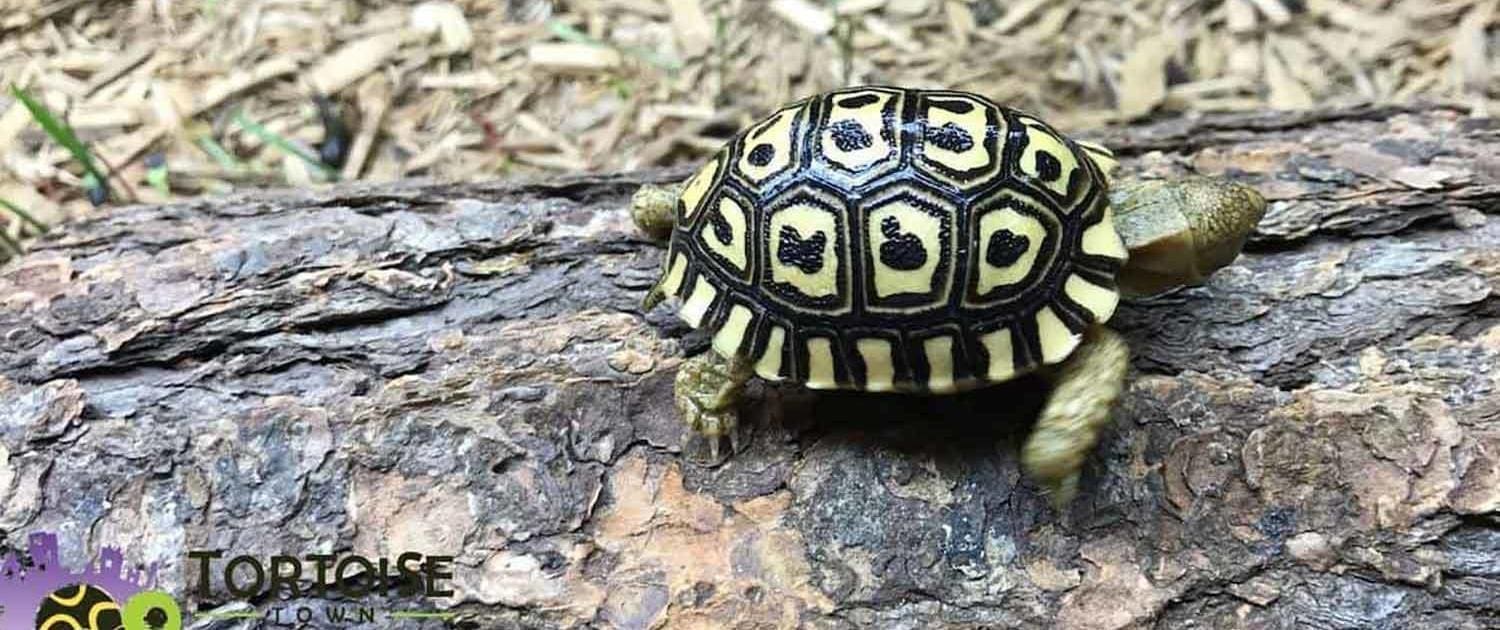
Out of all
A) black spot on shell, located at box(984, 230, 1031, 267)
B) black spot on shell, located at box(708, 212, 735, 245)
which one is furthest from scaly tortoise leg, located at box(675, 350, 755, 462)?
black spot on shell, located at box(984, 230, 1031, 267)

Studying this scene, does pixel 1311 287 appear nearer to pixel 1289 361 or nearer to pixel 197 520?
pixel 1289 361

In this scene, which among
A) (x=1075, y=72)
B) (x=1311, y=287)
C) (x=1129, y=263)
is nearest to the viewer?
(x=1129, y=263)

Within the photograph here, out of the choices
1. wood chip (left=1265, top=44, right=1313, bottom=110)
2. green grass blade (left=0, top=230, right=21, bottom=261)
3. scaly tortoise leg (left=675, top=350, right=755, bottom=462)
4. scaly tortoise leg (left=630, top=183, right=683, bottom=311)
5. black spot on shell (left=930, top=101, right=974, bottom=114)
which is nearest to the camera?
black spot on shell (left=930, top=101, right=974, bottom=114)

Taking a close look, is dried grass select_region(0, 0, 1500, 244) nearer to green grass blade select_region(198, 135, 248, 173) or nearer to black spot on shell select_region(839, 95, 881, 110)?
green grass blade select_region(198, 135, 248, 173)

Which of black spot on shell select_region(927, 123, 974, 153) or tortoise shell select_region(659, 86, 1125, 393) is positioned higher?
black spot on shell select_region(927, 123, 974, 153)

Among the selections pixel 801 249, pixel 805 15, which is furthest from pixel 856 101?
pixel 805 15

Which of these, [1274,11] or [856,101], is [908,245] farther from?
[1274,11]

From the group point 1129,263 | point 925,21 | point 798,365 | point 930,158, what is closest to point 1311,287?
point 1129,263
